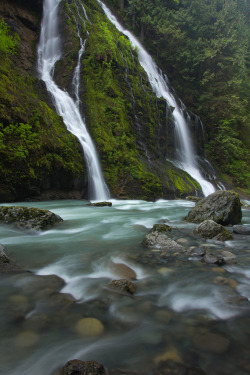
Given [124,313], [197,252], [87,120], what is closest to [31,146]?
[87,120]

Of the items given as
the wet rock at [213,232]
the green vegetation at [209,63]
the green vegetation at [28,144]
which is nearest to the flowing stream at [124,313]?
the wet rock at [213,232]

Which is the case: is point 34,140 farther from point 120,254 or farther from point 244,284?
point 244,284

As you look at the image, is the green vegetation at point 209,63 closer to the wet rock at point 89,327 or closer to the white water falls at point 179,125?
the white water falls at point 179,125

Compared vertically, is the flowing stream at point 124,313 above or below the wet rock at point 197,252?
below

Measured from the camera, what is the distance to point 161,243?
3.87 metres

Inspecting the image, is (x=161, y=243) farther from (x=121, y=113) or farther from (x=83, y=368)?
(x=121, y=113)

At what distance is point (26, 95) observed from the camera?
9219 mm

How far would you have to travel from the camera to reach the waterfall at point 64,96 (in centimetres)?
1053

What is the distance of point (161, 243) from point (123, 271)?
107cm

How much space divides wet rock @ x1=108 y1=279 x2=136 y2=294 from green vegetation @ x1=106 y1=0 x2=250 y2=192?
2070 cm

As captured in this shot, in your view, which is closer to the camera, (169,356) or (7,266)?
(169,356)

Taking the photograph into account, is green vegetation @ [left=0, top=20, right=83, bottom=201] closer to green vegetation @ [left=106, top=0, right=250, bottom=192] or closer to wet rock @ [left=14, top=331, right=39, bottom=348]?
wet rock @ [left=14, top=331, right=39, bottom=348]

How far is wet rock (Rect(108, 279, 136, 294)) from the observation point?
8.07 feet

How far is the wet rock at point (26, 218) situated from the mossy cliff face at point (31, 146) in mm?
2790
